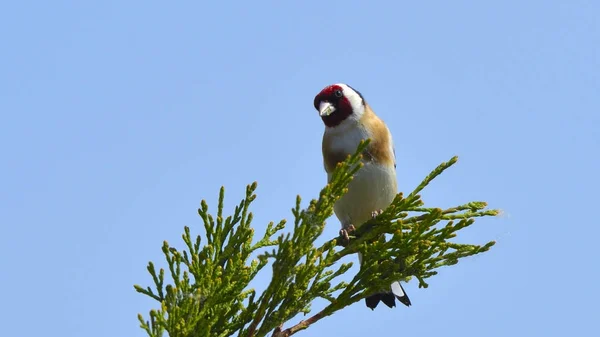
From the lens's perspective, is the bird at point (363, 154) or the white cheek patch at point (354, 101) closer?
the bird at point (363, 154)

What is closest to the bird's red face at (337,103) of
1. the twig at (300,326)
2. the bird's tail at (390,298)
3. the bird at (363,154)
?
the bird at (363,154)

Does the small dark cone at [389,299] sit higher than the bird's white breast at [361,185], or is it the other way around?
the bird's white breast at [361,185]

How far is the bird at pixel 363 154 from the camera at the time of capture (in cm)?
533

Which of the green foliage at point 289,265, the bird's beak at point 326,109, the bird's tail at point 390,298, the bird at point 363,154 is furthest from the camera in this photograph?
the bird's beak at point 326,109

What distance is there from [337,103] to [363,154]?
65 cm

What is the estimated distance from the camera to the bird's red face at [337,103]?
5672 mm

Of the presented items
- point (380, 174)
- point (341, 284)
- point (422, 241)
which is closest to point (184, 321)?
point (341, 284)

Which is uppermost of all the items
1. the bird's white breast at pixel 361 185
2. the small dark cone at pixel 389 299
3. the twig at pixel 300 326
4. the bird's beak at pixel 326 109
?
the bird's beak at pixel 326 109

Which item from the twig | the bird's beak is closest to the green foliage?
the twig

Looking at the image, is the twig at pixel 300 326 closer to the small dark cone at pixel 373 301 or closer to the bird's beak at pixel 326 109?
the small dark cone at pixel 373 301

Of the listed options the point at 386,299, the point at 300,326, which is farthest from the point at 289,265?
the point at 386,299

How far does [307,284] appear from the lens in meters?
3.71

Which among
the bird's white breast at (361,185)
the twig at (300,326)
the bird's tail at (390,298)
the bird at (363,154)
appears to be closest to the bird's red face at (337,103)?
the bird at (363,154)

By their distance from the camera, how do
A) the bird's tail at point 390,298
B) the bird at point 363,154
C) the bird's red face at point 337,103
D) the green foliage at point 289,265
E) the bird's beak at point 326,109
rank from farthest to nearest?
the bird's red face at point 337,103
the bird's beak at point 326,109
the bird at point 363,154
the bird's tail at point 390,298
the green foliage at point 289,265
